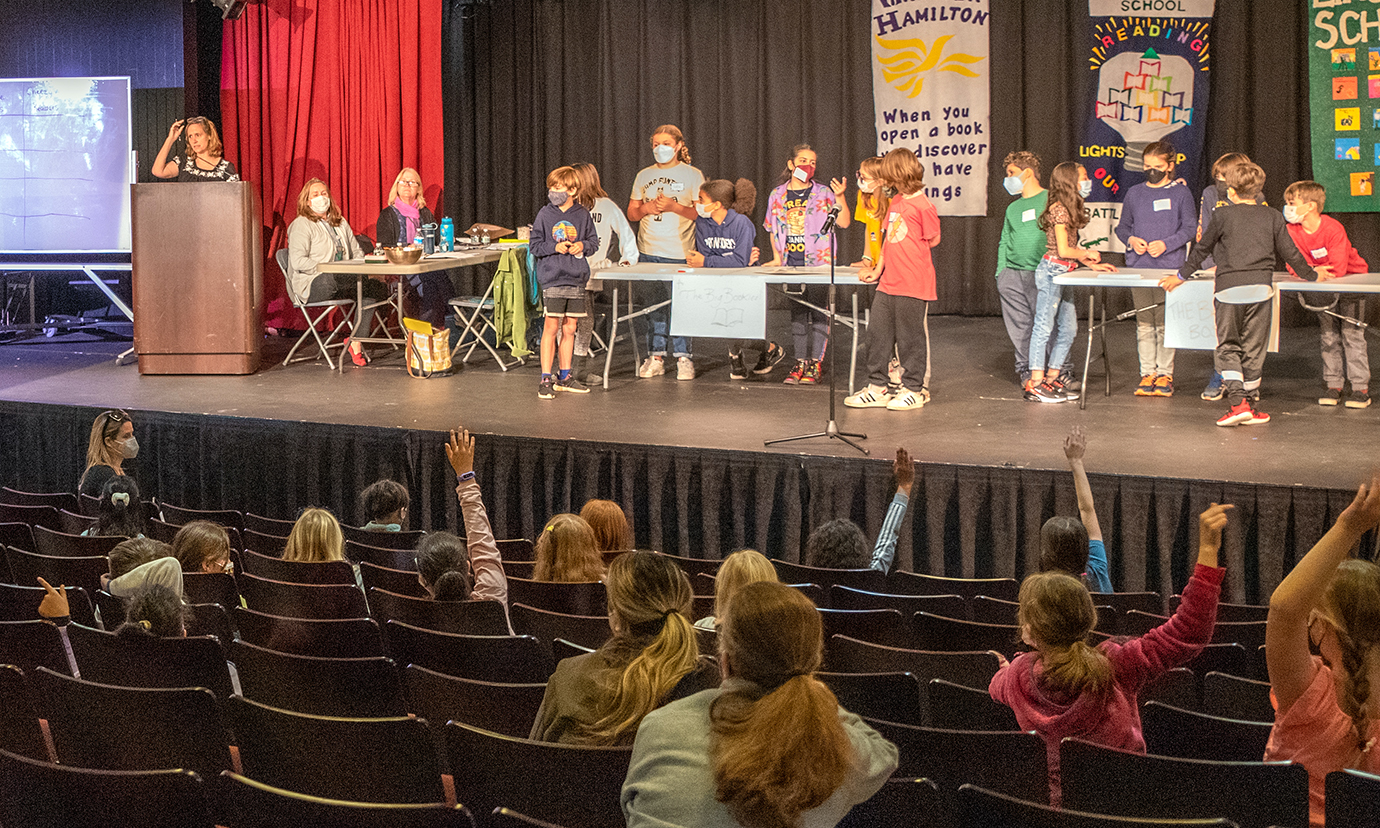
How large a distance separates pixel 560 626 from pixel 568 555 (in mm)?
489

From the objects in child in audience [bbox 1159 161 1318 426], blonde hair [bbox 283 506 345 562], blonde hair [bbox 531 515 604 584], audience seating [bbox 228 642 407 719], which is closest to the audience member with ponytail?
audience seating [bbox 228 642 407 719]

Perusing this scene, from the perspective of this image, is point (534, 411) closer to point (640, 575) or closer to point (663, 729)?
point (640, 575)

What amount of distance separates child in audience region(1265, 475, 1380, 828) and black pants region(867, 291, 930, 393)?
4841mm

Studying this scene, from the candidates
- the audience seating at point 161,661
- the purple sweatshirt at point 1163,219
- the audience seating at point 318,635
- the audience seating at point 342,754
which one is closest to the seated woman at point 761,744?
the audience seating at point 342,754

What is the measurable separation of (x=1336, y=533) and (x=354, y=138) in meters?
10.8

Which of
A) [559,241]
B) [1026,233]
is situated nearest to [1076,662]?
[1026,233]

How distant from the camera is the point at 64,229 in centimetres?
1126

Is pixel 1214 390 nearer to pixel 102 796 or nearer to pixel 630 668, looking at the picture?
pixel 630 668

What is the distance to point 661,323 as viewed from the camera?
30.0 ft

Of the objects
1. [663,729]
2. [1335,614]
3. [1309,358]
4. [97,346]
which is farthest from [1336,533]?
[97,346]

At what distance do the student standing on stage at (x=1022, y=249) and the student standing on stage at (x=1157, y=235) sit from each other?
0.61 m

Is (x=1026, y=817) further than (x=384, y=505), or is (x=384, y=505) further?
(x=384, y=505)

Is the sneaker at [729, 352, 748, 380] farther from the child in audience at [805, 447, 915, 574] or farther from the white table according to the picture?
the child in audience at [805, 447, 915, 574]

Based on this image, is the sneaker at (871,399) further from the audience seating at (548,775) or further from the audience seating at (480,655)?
the audience seating at (548,775)
